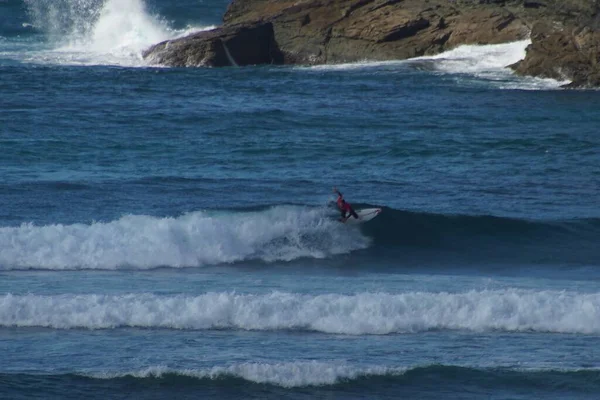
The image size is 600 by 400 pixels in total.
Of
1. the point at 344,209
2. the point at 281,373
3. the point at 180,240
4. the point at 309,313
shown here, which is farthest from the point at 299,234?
the point at 281,373

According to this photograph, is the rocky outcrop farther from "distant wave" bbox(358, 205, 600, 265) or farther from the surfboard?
the surfboard

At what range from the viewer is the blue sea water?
1405 centimetres

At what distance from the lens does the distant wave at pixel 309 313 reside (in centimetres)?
1564

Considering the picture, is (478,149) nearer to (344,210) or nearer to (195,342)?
(344,210)

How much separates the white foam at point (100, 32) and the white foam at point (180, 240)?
73.7ft

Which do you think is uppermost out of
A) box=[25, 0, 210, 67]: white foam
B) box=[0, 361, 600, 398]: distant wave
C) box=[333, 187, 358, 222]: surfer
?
box=[25, 0, 210, 67]: white foam

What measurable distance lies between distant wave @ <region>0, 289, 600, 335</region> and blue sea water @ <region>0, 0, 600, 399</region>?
34mm

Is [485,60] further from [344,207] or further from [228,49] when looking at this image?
[344,207]

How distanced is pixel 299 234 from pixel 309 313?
556 centimetres

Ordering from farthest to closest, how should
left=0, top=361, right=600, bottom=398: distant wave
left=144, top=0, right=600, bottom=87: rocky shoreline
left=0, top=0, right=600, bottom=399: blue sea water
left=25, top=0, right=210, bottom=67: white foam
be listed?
left=25, top=0, right=210, bottom=67: white foam → left=144, top=0, right=600, bottom=87: rocky shoreline → left=0, top=0, right=600, bottom=399: blue sea water → left=0, top=361, right=600, bottom=398: distant wave

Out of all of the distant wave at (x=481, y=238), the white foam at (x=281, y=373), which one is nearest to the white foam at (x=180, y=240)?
the distant wave at (x=481, y=238)

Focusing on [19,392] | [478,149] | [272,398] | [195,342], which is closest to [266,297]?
[195,342]

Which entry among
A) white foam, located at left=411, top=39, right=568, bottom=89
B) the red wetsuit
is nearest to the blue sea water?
white foam, located at left=411, top=39, right=568, bottom=89

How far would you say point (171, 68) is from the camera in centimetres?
4134
